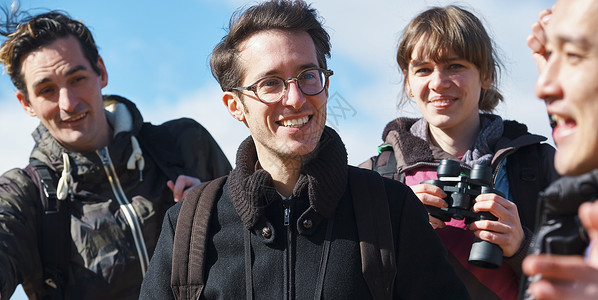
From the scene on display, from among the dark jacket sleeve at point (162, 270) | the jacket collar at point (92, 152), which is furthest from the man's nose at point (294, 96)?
the jacket collar at point (92, 152)

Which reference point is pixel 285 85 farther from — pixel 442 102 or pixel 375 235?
pixel 442 102

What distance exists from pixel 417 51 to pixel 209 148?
1719mm

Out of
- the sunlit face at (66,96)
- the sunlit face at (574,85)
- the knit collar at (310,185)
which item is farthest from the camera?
the sunlit face at (66,96)

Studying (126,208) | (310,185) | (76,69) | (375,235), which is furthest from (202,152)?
(375,235)

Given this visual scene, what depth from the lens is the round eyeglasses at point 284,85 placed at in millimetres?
3256

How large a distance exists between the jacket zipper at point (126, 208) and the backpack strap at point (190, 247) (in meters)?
1.32

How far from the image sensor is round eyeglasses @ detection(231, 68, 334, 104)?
10.7ft

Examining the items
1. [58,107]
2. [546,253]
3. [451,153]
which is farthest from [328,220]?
[58,107]

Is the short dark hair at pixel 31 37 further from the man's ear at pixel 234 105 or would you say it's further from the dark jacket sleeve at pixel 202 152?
the man's ear at pixel 234 105

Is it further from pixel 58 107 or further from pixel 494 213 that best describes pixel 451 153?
pixel 58 107

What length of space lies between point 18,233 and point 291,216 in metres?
1.98

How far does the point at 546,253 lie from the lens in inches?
68.9

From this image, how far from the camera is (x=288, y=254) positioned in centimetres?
309

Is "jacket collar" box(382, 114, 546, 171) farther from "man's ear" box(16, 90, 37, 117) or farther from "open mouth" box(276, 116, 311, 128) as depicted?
"man's ear" box(16, 90, 37, 117)
